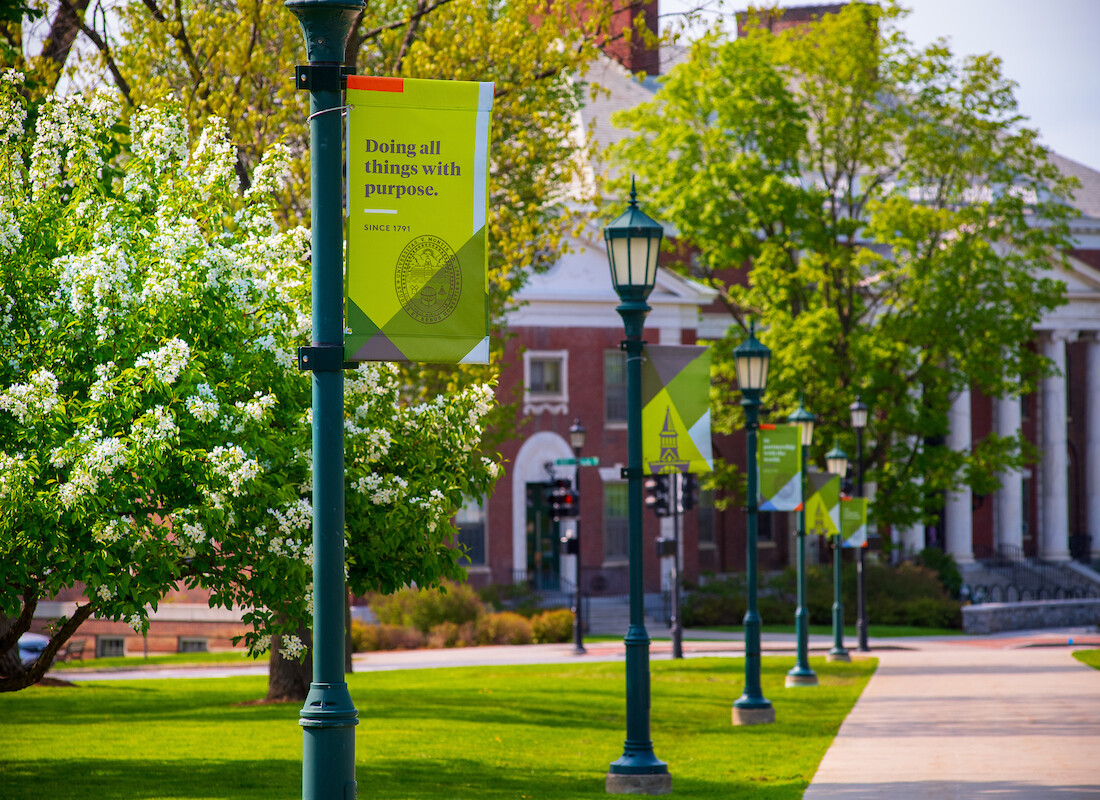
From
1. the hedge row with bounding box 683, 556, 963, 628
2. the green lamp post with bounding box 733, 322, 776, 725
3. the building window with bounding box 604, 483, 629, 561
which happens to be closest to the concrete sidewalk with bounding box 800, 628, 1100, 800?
the green lamp post with bounding box 733, 322, 776, 725

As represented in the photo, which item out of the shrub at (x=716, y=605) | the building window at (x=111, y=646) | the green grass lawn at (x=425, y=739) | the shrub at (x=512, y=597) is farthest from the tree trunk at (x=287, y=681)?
the shrub at (x=716, y=605)

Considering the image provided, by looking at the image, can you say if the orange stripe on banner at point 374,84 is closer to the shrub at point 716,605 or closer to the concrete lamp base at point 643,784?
the concrete lamp base at point 643,784

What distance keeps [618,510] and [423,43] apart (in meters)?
27.9

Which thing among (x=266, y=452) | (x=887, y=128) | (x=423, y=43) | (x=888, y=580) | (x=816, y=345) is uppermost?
(x=887, y=128)

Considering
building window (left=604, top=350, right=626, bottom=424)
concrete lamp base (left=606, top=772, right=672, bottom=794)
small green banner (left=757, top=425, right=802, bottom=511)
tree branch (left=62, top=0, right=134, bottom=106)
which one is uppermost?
tree branch (left=62, top=0, right=134, bottom=106)

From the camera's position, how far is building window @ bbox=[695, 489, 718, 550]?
49750mm

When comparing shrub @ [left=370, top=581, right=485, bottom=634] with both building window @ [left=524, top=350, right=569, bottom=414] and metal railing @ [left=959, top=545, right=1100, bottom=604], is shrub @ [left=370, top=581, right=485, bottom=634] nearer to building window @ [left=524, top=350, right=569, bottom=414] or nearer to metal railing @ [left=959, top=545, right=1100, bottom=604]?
building window @ [left=524, top=350, right=569, bottom=414]

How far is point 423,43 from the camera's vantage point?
61.3ft

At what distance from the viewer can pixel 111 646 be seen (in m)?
34.0

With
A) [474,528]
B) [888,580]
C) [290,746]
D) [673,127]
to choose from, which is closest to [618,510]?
[474,528]

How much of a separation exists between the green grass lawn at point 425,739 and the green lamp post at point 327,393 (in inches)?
244

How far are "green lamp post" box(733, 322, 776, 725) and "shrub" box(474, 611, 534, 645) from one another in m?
17.9

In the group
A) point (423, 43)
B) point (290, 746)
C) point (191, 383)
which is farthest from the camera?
point (423, 43)

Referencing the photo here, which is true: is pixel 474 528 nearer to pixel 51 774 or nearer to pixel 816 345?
pixel 816 345
